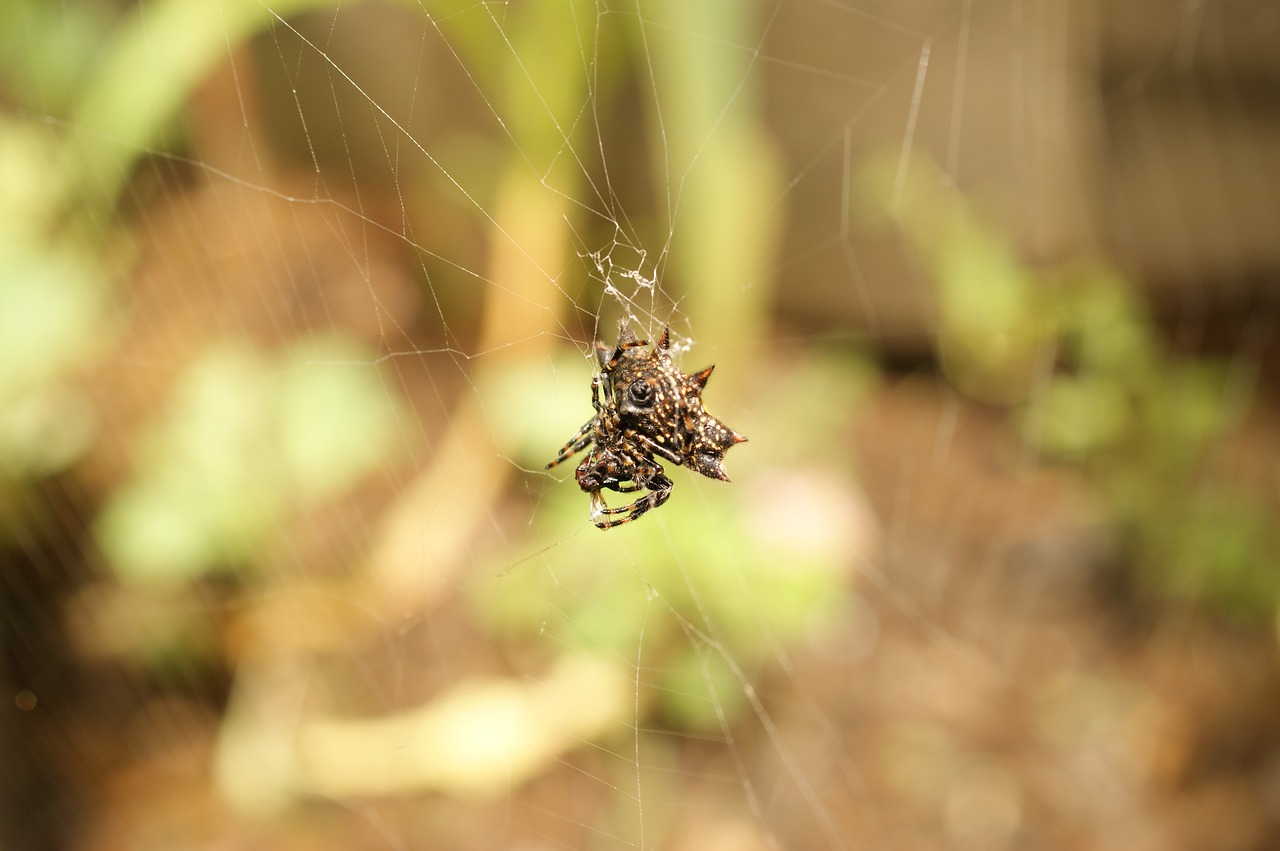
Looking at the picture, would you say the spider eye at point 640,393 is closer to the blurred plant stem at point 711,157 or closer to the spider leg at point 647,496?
the spider leg at point 647,496

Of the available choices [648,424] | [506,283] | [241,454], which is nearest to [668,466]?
[506,283]

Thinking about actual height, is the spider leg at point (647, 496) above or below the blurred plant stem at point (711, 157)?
below

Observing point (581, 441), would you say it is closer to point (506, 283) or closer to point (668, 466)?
point (668, 466)

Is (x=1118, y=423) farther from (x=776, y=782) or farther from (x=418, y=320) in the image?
(x=418, y=320)

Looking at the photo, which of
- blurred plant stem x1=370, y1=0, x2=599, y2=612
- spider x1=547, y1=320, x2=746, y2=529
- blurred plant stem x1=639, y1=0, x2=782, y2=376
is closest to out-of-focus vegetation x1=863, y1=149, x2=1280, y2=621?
blurred plant stem x1=639, y1=0, x2=782, y2=376

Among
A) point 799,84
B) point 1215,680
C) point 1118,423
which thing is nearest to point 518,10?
point 799,84

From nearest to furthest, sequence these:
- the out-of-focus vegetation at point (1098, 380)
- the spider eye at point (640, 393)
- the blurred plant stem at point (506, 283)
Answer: the spider eye at point (640, 393)
the blurred plant stem at point (506, 283)
the out-of-focus vegetation at point (1098, 380)

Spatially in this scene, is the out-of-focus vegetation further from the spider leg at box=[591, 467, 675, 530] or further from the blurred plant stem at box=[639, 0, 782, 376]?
the spider leg at box=[591, 467, 675, 530]

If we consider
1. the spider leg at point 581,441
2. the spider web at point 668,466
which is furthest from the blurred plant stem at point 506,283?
the spider leg at point 581,441
